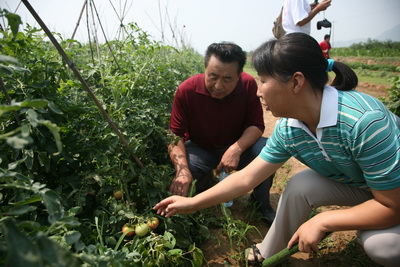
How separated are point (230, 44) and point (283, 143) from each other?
93 centimetres

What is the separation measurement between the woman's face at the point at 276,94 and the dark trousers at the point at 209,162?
2.70 feet

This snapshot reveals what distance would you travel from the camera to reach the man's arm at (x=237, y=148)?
6.05 ft

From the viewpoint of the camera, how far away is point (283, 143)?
126 centimetres

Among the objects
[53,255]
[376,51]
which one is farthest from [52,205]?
[376,51]

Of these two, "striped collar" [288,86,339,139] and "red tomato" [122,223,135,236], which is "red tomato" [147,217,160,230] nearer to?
"red tomato" [122,223,135,236]

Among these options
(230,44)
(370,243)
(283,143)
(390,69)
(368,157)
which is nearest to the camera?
(368,157)

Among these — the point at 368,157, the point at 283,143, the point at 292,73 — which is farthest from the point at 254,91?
the point at 368,157

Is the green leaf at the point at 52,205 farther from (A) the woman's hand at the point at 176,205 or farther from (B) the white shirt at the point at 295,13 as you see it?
(B) the white shirt at the point at 295,13

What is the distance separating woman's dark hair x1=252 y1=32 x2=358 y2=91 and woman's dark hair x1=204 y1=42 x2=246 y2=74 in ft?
2.14

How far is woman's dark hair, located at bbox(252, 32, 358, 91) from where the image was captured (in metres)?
1.03

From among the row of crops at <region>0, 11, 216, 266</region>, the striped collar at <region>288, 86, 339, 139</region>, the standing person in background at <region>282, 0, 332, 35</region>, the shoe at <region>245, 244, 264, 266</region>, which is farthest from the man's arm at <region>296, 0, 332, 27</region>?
the shoe at <region>245, 244, 264, 266</region>

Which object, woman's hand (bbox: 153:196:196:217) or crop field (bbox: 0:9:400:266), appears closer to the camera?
crop field (bbox: 0:9:400:266)

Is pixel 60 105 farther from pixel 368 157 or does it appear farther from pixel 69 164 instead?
pixel 368 157

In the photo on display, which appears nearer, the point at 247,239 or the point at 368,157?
the point at 368,157
